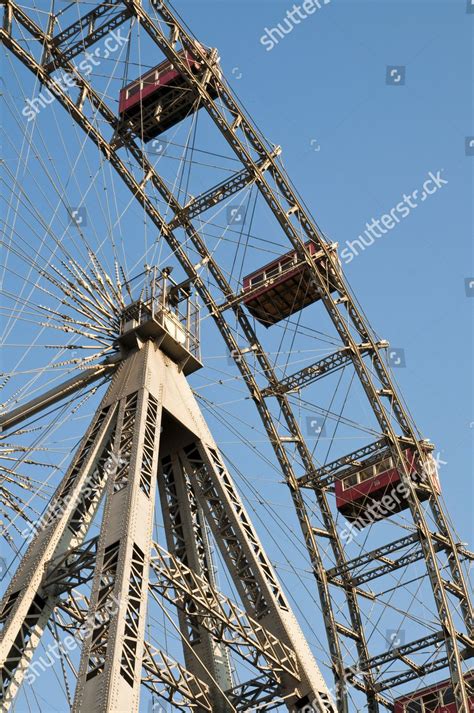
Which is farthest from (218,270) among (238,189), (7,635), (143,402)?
(7,635)

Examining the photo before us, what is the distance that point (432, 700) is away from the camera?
29.3m

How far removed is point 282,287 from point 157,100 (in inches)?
232

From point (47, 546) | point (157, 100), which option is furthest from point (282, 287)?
point (47, 546)

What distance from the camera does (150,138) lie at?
94.3 ft

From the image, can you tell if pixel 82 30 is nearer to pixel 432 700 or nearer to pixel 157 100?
pixel 157 100

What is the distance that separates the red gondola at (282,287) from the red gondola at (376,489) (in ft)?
15.6

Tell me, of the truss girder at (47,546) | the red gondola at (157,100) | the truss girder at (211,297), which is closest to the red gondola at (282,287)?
the truss girder at (211,297)

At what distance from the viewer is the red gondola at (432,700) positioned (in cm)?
2873

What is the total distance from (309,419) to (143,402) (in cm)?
1180

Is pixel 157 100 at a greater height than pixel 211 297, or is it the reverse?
pixel 157 100

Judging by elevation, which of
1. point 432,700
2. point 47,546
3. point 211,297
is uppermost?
point 211,297

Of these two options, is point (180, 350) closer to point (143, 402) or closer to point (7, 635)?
point (143, 402)

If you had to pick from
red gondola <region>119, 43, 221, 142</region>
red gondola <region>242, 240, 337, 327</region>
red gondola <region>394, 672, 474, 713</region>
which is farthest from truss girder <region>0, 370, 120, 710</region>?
red gondola <region>394, 672, 474, 713</region>

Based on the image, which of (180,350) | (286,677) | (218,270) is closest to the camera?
(286,677)
